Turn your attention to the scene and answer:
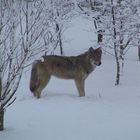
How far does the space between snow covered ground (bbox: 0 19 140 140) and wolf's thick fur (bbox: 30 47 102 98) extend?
284 millimetres

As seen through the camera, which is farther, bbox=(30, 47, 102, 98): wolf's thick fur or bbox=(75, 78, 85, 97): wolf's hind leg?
bbox=(75, 78, 85, 97): wolf's hind leg

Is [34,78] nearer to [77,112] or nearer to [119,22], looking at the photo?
[77,112]

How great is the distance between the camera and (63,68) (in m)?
11.4

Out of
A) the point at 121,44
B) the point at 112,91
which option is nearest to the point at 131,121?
the point at 112,91

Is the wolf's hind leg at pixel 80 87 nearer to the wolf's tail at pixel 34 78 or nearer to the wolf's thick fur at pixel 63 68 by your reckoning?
the wolf's thick fur at pixel 63 68

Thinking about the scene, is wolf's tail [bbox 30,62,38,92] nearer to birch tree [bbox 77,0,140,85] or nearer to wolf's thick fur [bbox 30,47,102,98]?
wolf's thick fur [bbox 30,47,102,98]

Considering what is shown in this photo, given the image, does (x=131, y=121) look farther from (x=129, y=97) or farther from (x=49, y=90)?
(x=49, y=90)

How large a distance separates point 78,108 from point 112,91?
8.91 feet

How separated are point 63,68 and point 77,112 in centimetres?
225

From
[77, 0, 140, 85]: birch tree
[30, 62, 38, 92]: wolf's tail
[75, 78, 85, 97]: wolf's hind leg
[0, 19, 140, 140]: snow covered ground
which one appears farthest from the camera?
[77, 0, 140, 85]: birch tree

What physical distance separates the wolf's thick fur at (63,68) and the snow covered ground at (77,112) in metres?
0.28

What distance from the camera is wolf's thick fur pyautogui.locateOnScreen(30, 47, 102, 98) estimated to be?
11078mm

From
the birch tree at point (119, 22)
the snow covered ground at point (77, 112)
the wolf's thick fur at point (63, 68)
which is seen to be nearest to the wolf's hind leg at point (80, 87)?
the wolf's thick fur at point (63, 68)

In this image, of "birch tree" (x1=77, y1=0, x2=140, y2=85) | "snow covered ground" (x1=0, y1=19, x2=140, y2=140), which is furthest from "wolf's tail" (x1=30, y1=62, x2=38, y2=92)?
"birch tree" (x1=77, y1=0, x2=140, y2=85)
